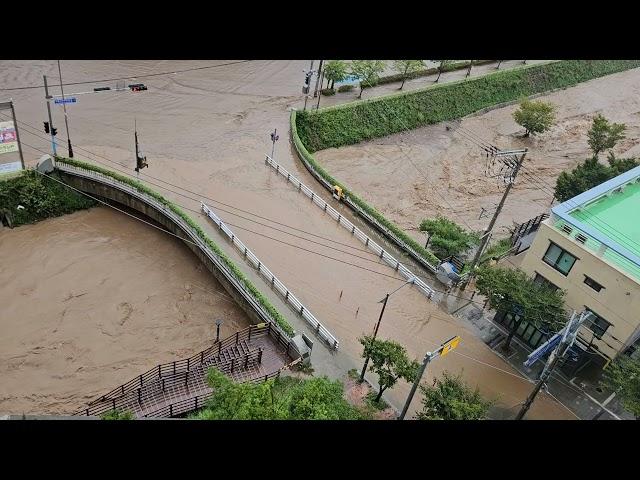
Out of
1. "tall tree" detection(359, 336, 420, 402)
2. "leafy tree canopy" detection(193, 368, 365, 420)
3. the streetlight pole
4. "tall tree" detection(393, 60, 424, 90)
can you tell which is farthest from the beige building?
"tall tree" detection(393, 60, 424, 90)

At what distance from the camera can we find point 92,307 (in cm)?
2525

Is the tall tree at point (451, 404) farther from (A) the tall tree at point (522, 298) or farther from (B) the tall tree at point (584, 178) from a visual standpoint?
(B) the tall tree at point (584, 178)

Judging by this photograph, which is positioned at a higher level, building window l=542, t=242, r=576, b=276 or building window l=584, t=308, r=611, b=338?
building window l=542, t=242, r=576, b=276

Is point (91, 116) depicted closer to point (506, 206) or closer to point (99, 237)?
point (99, 237)

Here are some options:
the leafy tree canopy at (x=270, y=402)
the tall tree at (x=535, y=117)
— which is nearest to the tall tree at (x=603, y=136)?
the tall tree at (x=535, y=117)

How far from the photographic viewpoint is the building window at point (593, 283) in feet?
77.0

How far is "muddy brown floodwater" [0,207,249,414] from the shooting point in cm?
2244

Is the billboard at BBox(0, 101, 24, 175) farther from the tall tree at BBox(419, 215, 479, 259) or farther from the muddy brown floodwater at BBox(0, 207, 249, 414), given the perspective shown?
the tall tree at BBox(419, 215, 479, 259)

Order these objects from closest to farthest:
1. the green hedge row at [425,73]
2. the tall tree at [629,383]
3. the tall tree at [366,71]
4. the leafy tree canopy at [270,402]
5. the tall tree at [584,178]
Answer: the leafy tree canopy at [270,402] < the tall tree at [629,383] < the tall tree at [584,178] < the tall tree at [366,71] < the green hedge row at [425,73]

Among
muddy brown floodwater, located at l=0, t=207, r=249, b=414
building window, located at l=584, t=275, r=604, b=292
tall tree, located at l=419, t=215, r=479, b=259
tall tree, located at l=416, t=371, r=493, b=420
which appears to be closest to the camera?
tall tree, located at l=416, t=371, r=493, b=420

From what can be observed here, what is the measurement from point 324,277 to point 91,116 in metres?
19.6

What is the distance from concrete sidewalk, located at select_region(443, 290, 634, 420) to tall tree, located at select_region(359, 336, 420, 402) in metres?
5.00

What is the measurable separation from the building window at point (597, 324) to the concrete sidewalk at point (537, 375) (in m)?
1.93

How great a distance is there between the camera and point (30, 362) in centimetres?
2272
